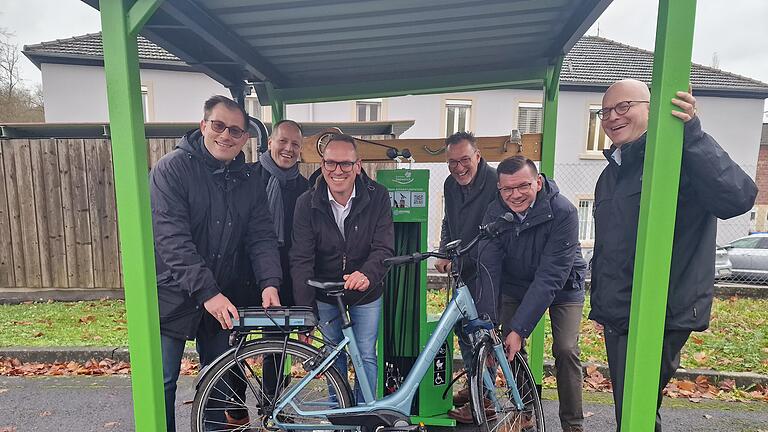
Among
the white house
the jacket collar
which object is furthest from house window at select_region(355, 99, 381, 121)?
the jacket collar

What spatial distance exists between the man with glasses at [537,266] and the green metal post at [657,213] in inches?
26.8

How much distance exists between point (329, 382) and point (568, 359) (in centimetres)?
145

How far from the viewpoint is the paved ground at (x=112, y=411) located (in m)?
3.15

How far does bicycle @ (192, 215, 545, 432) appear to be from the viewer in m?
2.27

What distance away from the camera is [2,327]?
501 centimetres

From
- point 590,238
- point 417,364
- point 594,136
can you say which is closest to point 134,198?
point 417,364

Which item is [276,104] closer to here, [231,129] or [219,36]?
[219,36]

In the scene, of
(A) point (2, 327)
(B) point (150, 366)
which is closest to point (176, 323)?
(B) point (150, 366)

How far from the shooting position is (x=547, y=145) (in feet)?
10.8

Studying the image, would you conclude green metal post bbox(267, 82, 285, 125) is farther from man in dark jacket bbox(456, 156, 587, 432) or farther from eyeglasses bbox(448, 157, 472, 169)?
man in dark jacket bbox(456, 156, 587, 432)

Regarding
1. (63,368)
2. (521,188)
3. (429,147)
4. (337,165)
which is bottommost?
(63,368)

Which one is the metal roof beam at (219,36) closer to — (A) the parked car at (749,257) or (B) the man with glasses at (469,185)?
(B) the man with glasses at (469,185)

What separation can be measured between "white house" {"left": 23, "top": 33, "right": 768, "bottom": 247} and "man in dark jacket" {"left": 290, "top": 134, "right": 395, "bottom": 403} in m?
7.13

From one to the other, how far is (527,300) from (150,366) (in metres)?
1.92
